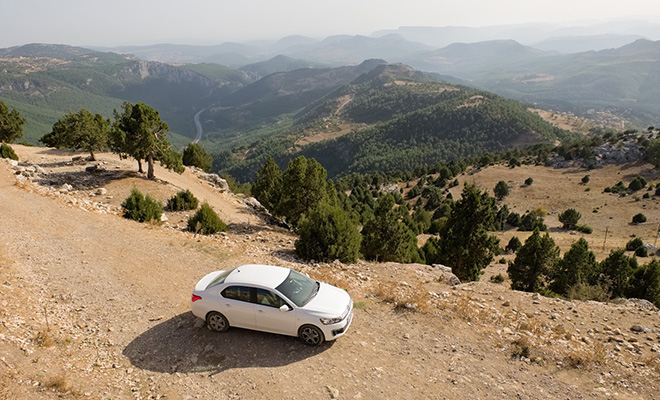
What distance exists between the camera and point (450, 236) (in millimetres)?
24734

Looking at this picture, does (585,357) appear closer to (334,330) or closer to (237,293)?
(334,330)

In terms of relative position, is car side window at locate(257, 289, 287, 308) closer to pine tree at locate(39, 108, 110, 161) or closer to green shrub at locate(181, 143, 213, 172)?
pine tree at locate(39, 108, 110, 161)

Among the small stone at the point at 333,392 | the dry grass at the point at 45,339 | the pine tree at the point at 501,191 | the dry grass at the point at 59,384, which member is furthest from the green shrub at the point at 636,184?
the dry grass at the point at 45,339

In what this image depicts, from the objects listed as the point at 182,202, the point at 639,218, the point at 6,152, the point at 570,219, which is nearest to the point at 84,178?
the point at 6,152

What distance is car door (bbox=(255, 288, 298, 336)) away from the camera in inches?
392

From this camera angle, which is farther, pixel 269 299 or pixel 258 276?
pixel 258 276

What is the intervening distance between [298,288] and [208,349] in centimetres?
305

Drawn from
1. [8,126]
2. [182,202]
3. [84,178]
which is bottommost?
[182,202]

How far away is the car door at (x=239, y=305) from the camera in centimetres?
1020

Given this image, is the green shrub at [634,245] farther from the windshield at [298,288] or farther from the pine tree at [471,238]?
the windshield at [298,288]

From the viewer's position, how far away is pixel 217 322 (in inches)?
418

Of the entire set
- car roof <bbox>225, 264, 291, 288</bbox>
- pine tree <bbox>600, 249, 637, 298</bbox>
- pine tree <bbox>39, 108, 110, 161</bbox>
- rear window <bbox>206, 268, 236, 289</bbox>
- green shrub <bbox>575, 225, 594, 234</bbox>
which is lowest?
green shrub <bbox>575, 225, 594, 234</bbox>

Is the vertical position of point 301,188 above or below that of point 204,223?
above

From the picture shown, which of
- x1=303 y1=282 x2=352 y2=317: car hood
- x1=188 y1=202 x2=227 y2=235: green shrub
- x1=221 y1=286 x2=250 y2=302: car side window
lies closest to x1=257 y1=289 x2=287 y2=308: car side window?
x1=221 y1=286 x2=250 y2=302: car side window
